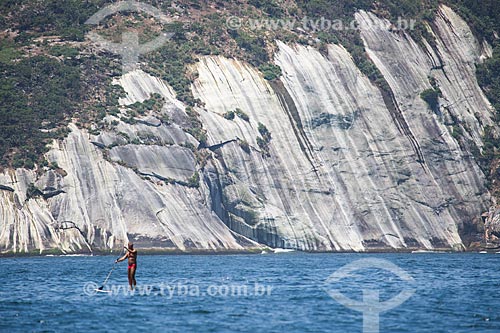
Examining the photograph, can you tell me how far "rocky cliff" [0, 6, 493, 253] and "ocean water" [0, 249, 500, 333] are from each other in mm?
16165

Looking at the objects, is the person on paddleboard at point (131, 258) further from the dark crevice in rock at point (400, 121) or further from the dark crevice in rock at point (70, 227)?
the dark crevice in rock at point (400, 121)

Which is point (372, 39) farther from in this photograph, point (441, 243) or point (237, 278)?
point (237, 278)

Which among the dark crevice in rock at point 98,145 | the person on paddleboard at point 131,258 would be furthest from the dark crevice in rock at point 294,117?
the person on paddleboard at point 131,258

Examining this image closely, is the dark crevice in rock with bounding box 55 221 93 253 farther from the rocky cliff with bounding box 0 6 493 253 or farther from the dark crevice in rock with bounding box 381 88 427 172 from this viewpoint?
the dark crevice in rock with bounding box 381 88 427 172

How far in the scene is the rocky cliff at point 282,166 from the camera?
3344 inches

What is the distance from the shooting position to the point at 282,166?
98.4 metres

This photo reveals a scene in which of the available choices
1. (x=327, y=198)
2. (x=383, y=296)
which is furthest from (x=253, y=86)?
(x=383, y=296)

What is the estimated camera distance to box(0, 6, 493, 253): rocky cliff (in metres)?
84.9

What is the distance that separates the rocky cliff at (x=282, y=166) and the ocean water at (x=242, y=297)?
1617 centimetres

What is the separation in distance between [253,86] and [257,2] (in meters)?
19.5

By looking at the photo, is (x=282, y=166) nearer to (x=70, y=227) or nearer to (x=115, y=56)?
(x=115, y=56)

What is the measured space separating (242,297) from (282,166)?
54.7 m

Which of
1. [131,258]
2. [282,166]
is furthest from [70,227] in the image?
[131,258]

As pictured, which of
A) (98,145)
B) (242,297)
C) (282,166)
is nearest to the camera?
(242,297)
